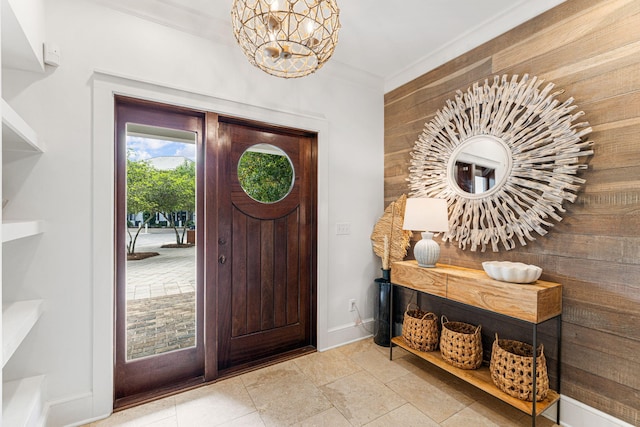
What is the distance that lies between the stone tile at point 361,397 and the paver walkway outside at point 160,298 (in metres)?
1.14

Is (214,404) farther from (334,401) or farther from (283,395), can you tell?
(334,401)

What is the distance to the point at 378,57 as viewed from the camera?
2676 millimetres

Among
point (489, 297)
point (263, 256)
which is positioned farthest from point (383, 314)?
point (263, 256)

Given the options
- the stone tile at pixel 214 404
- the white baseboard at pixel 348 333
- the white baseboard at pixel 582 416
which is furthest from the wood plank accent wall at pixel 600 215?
the stone tile at pixel 214 404

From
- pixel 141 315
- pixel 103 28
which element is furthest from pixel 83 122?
pixel 141 315

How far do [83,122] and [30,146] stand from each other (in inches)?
12.1

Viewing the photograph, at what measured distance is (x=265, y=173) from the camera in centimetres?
255

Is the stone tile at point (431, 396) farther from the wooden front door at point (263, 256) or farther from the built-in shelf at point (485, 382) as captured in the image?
the wooden front door at point (263, 256)

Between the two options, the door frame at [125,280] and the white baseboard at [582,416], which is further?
the door frame at [125,280]

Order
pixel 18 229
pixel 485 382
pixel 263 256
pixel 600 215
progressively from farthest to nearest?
pixel 263 256
pixel 485 382
pixel 600 215
pixel 18 229

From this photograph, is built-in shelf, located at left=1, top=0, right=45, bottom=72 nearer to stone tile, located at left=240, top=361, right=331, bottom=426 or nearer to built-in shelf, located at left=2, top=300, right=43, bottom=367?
built-in shelf, located at left=2, top=300, right=43, bottom=367

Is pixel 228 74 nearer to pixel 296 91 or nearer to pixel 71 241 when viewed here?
pixel 296 91

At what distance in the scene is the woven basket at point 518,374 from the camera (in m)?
1.71

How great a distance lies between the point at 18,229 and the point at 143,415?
4.31 ft
